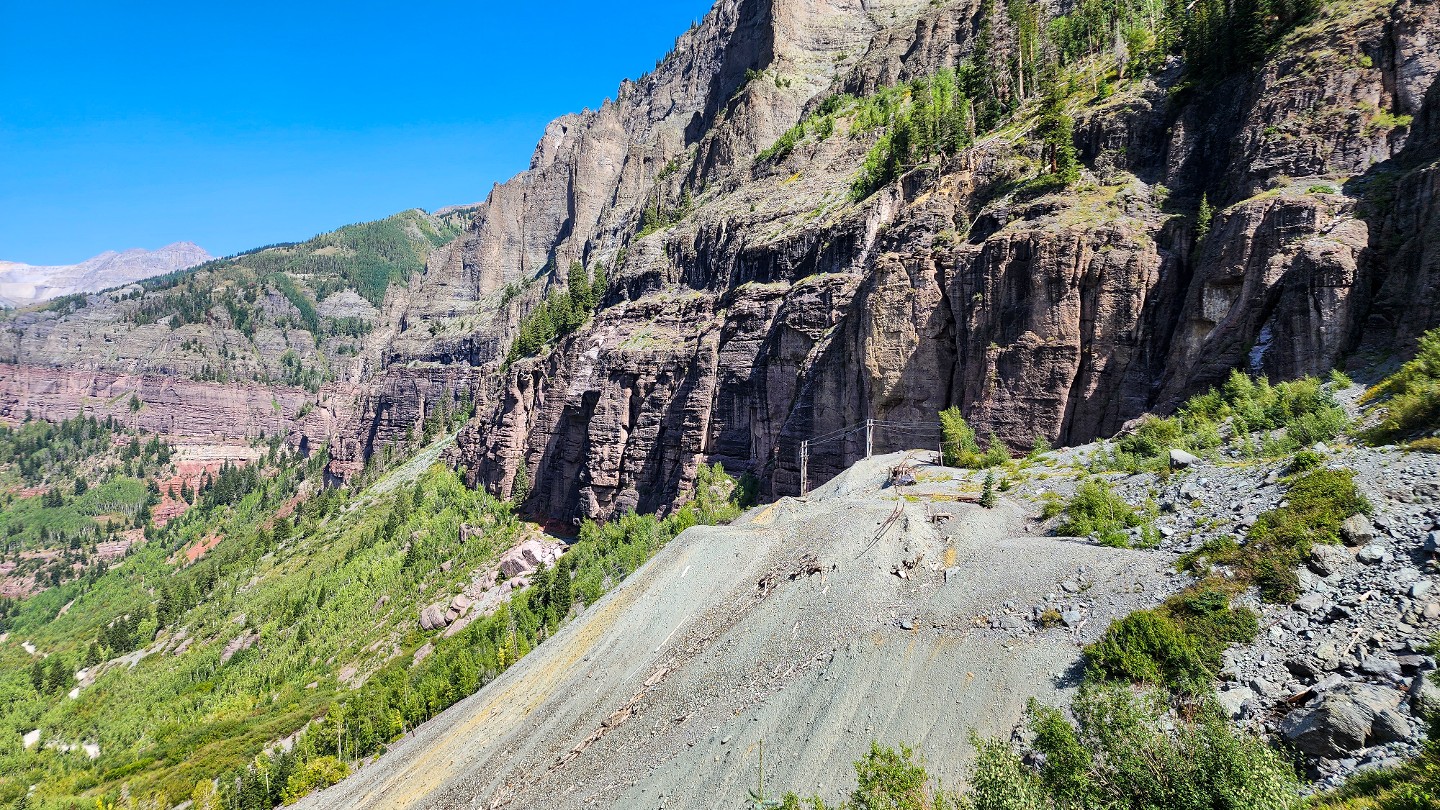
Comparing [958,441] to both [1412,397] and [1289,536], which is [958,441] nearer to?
[1412,397]

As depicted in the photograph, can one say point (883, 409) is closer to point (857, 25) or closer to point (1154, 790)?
point (1154, 790)

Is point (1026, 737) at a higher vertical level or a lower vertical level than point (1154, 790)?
lower

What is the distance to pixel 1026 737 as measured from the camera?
45.6 ft

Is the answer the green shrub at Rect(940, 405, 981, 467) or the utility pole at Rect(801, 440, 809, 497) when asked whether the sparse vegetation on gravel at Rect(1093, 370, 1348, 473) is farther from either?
the utility pole at Rect(801, 440, 809, 497)

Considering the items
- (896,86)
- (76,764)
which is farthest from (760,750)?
(896,86)

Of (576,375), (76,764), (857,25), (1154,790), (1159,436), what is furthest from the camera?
(857,25)

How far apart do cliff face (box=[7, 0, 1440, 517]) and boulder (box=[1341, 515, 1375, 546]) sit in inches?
573

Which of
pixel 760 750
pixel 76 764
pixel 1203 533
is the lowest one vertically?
pixel 76 764

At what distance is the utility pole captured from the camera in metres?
44.6

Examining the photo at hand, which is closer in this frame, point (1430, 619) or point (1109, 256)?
point (1430, 619)

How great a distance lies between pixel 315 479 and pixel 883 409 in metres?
167

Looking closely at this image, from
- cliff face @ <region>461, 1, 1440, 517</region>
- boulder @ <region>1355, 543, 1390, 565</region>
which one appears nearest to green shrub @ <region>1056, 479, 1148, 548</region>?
boulder @ <region>1355, 543, 1390, 565</region>

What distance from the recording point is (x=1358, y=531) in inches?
555

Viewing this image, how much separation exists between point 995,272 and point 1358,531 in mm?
26768
